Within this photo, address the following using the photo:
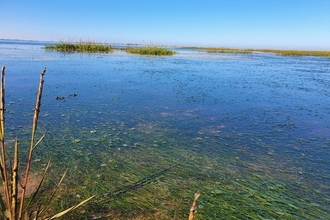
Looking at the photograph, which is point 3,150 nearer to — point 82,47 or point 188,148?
point 188,148

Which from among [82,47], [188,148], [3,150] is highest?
[82,47]

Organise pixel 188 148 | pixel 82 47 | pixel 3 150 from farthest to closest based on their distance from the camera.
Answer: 1. pixel 82 47
2. pixel 188 148
3. pixel 3 150

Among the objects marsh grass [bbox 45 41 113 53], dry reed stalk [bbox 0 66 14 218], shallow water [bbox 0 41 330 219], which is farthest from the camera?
marsh grass [bbox 45 41 113 53]

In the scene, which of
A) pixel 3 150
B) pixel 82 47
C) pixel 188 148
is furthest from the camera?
pixel 82 47

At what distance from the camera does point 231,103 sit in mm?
9977

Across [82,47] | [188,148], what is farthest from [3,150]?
[82,47]

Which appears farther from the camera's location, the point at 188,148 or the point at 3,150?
the point at 188,148

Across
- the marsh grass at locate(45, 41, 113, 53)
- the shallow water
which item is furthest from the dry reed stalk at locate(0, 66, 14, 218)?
the marsh grass at locate(45, 41, 113, 53)

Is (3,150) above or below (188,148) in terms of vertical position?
above

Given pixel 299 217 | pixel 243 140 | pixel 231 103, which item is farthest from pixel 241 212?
pixel 231 103

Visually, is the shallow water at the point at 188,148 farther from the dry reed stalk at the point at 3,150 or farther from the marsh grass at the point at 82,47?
the marsh grass at the point at 82,47

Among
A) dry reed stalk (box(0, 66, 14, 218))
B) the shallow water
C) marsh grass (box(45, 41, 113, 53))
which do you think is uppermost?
marsh grass (box(45, 41, 113, 53))

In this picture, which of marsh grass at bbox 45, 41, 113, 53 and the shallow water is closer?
the shallow water

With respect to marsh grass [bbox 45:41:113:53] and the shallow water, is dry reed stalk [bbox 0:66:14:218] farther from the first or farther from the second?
marsh grass [bbox 45:41:113:53]
